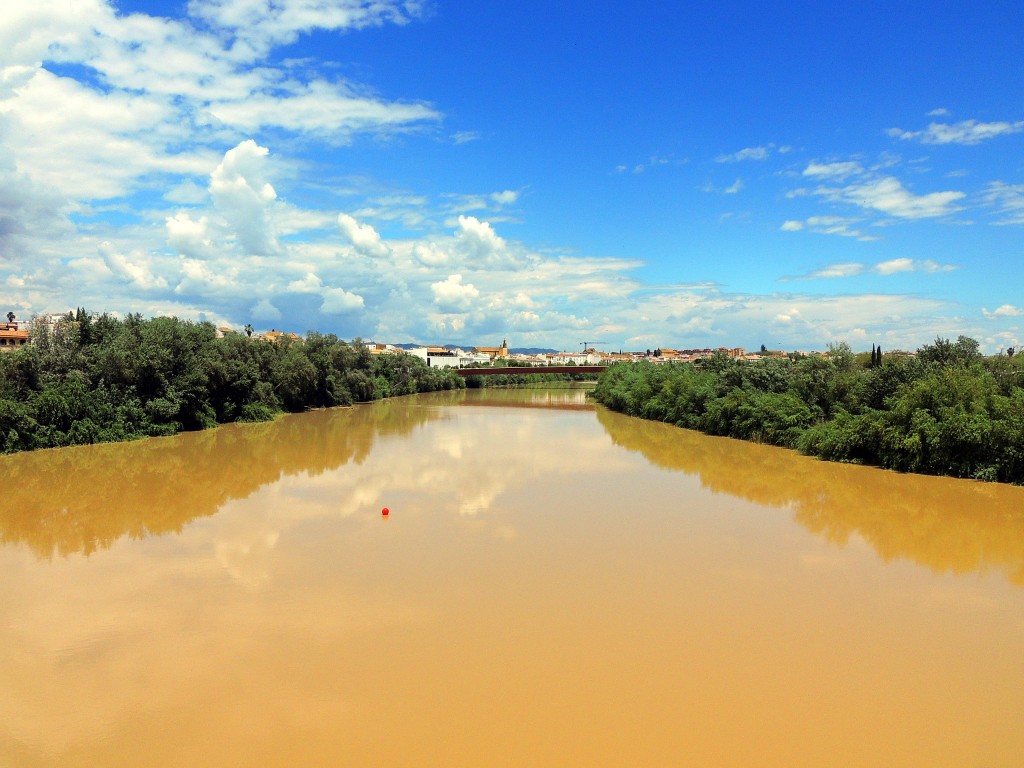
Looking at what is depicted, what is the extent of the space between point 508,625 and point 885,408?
68.2 feet

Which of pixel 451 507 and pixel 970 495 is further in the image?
pixel 970 495

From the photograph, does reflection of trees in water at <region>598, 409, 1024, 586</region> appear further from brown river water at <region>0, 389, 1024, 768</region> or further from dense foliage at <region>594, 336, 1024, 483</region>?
dense foliage at <region>594, 336, 1024, 483</region>

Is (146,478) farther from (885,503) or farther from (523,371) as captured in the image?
(523,371)

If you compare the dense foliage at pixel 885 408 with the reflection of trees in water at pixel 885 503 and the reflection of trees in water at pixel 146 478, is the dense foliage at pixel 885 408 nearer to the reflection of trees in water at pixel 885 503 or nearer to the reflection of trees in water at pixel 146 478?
the reflection of trees in water at pixel 885 503

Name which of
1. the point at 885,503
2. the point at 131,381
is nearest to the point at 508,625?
the point at 885,503

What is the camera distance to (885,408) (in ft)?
79.5

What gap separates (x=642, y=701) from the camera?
7.28m

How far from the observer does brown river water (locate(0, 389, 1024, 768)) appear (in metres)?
6.58

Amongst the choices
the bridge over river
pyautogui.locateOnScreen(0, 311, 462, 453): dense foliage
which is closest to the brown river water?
pyautogui.locateOnScreen(0, 311, 462, 453): dense foliage

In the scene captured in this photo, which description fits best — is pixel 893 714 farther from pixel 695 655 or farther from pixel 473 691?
pixel 473 691

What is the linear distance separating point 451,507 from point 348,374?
36.6 m

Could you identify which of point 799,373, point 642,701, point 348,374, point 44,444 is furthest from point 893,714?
point 348,374

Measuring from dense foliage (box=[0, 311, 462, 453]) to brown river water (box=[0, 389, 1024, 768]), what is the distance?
714 centimetres

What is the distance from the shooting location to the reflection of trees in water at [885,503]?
1325 cm
